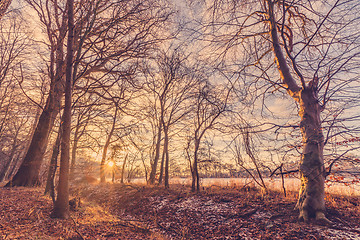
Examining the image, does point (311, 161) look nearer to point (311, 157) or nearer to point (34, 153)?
point (311, 157)

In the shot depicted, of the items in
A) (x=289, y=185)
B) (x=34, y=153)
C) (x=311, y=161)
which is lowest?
(x=289, y=185)

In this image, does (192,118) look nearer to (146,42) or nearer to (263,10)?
(146,42)

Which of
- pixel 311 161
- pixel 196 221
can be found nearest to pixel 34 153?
pixel 196 221

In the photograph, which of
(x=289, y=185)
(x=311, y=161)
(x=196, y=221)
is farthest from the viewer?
(x=289, y=185)

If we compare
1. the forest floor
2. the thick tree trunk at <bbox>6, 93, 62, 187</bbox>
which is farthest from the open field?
the thick tree trunk at <bbox>6, 93, 62, 187</bbox>

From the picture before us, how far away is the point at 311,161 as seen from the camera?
4555 mm

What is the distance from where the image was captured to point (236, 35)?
598 cm

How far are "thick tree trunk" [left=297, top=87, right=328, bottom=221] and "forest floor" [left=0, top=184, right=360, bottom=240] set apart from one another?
0.36 metres

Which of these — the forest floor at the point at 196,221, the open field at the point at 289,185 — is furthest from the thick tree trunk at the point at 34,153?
the open field at the point at 289,185

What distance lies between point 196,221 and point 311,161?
3771mm

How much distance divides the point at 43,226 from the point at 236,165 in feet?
22.3

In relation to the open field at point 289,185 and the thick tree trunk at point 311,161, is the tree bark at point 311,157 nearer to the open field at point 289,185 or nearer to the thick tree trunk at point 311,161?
the thick tree trunk at point 311,161

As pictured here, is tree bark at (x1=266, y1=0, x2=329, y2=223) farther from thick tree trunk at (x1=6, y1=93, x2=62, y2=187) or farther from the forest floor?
thick tree trunk at (x1=6, y1=93, x2=62, y2=187)

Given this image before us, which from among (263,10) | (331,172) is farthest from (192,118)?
(331,172)
